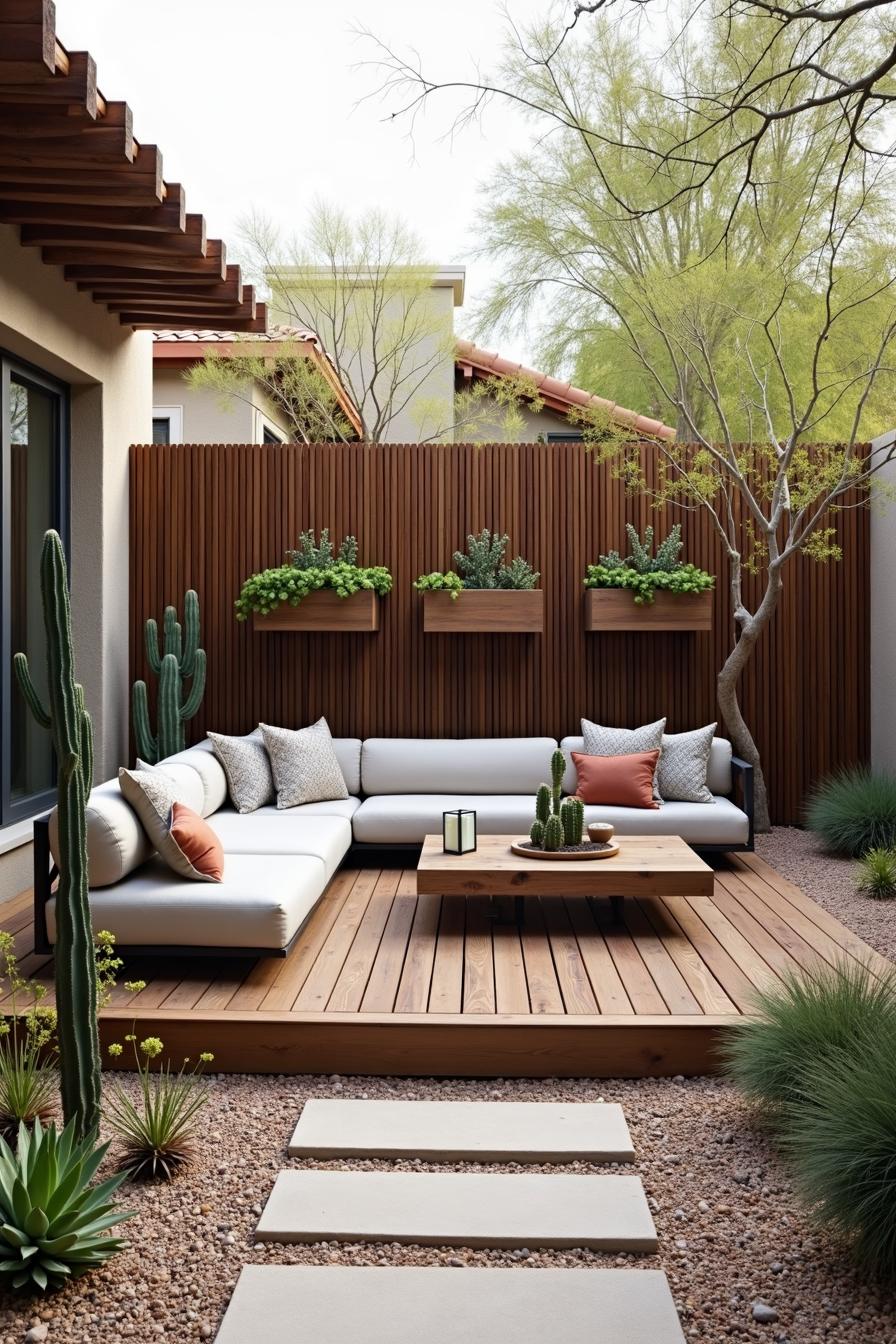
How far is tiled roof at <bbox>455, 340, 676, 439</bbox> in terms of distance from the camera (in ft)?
35.6

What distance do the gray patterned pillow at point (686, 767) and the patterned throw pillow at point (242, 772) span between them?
2206 millimetres

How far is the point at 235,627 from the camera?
23.3 ft

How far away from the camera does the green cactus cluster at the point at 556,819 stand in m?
5.01

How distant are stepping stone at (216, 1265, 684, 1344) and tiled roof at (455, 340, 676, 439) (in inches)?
350

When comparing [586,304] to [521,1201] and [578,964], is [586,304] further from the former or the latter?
[521,1201]

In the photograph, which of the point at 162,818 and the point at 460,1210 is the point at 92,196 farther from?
the point at 460,1210

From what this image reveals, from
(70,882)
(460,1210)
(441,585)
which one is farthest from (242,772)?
(460,1210)

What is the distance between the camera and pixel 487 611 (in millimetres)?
6676

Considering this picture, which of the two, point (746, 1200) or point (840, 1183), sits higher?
point (840, 1183)

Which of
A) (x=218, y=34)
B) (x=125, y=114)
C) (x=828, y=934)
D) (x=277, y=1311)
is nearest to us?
(x=277, y=1311)

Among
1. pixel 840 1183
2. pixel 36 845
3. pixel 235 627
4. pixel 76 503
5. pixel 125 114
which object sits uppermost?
pixel 125 114

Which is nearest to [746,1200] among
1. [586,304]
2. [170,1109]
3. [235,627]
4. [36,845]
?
[170,1109]

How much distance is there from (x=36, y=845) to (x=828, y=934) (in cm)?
325

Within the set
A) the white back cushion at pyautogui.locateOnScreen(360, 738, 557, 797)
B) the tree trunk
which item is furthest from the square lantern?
the tree trunk
